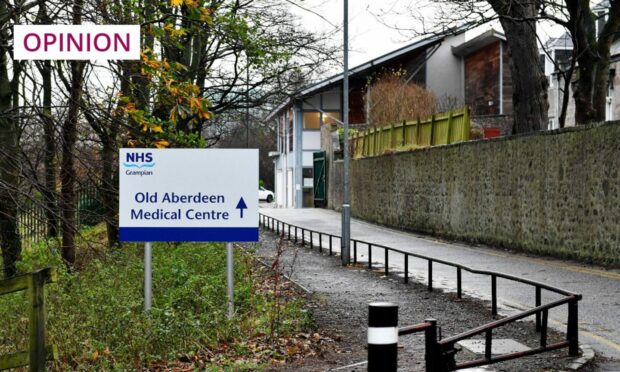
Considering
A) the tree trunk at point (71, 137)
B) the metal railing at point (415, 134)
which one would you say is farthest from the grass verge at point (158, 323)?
the metal railing at point (415, 134)

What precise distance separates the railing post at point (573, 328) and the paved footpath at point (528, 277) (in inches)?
14.9

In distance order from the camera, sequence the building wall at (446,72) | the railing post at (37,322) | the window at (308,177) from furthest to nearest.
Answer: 1. the window at (308,177)
2. the building wall at (446,72)
3. the railing post at (37,322)

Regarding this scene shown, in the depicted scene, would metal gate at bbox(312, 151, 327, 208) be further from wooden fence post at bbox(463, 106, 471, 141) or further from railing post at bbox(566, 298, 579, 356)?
railing post at bbox(566, 298, 579, 356)

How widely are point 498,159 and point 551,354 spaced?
15692 mm

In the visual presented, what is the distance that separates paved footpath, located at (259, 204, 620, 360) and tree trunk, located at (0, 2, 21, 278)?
6375mm

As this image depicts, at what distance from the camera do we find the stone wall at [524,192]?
1894 centimetres

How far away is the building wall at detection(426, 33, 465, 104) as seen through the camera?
55.5 m

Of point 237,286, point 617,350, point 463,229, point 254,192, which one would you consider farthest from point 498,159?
point 617,350

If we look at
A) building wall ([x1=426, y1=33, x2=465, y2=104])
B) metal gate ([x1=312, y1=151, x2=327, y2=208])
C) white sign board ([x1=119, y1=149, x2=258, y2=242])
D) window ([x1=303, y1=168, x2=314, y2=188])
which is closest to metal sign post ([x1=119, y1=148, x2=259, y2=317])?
white sign board ([x1=119, y1=149, x2=258, y2=242])

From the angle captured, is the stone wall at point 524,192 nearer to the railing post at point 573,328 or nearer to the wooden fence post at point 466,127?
the wooden fence post at point 466,127

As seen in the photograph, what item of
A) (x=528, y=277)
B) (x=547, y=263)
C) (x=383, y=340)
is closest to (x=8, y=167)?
(x=383, y=340)

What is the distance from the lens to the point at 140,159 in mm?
11914

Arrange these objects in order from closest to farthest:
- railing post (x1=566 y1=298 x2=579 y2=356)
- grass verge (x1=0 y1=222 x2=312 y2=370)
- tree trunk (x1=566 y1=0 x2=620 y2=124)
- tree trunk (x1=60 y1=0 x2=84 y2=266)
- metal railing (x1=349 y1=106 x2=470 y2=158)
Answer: railing post (x1=566 y1=298 x2=579 y2=356) < grass verge (x1=0 y1=222 x2=312 y2=370) < tree trunk (x1=60 y1=0 x2=84 y2=266) < tree trunk (x1=566 y1=0 x2=620 y2=124) < metal railing (x1=349 y1=106 x2=470 y2=158)

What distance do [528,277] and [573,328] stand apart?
26.5 ft
